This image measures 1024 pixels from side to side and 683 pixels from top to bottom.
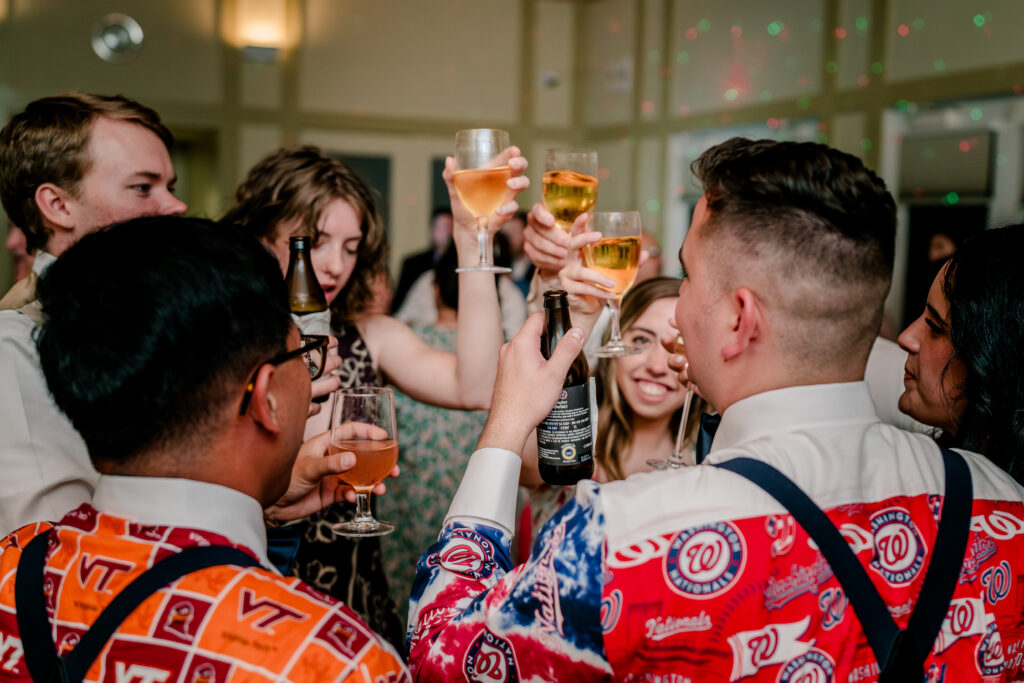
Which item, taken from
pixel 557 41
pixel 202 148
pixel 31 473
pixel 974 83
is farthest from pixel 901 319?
pixel 202 148

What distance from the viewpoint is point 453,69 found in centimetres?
829

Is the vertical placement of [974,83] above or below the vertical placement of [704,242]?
above

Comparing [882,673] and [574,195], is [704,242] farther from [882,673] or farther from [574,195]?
[882,673]

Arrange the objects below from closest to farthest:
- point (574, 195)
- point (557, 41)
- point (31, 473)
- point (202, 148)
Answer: point (31, 473) < point (574, 195) < point (202, 148) < point (557, 41)

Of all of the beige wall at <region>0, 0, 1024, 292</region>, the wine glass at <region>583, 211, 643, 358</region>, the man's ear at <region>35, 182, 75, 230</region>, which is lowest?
the wine glass at <region>583, 211, 643, 358</region>

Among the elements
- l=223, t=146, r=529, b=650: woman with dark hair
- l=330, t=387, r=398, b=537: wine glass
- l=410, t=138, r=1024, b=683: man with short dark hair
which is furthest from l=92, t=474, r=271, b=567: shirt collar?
l=223, t=146, r=529, b=650: woman with dark hair

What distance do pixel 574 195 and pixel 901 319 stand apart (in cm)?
484

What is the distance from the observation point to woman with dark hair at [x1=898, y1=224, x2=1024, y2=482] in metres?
1.37

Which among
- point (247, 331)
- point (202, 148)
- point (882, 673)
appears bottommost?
point (882, 673)

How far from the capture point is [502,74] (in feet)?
28.0

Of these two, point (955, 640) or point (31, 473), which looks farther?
point (31, 473)

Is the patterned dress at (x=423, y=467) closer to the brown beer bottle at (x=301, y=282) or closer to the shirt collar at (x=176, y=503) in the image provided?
the brown beer bottle at (x=301, y=282)

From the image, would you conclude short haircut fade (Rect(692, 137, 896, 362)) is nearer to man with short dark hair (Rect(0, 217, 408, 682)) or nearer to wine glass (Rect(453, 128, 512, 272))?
wine glass (Rect(453, 128, 512, 272))

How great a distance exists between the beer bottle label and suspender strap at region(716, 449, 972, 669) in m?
0.34
